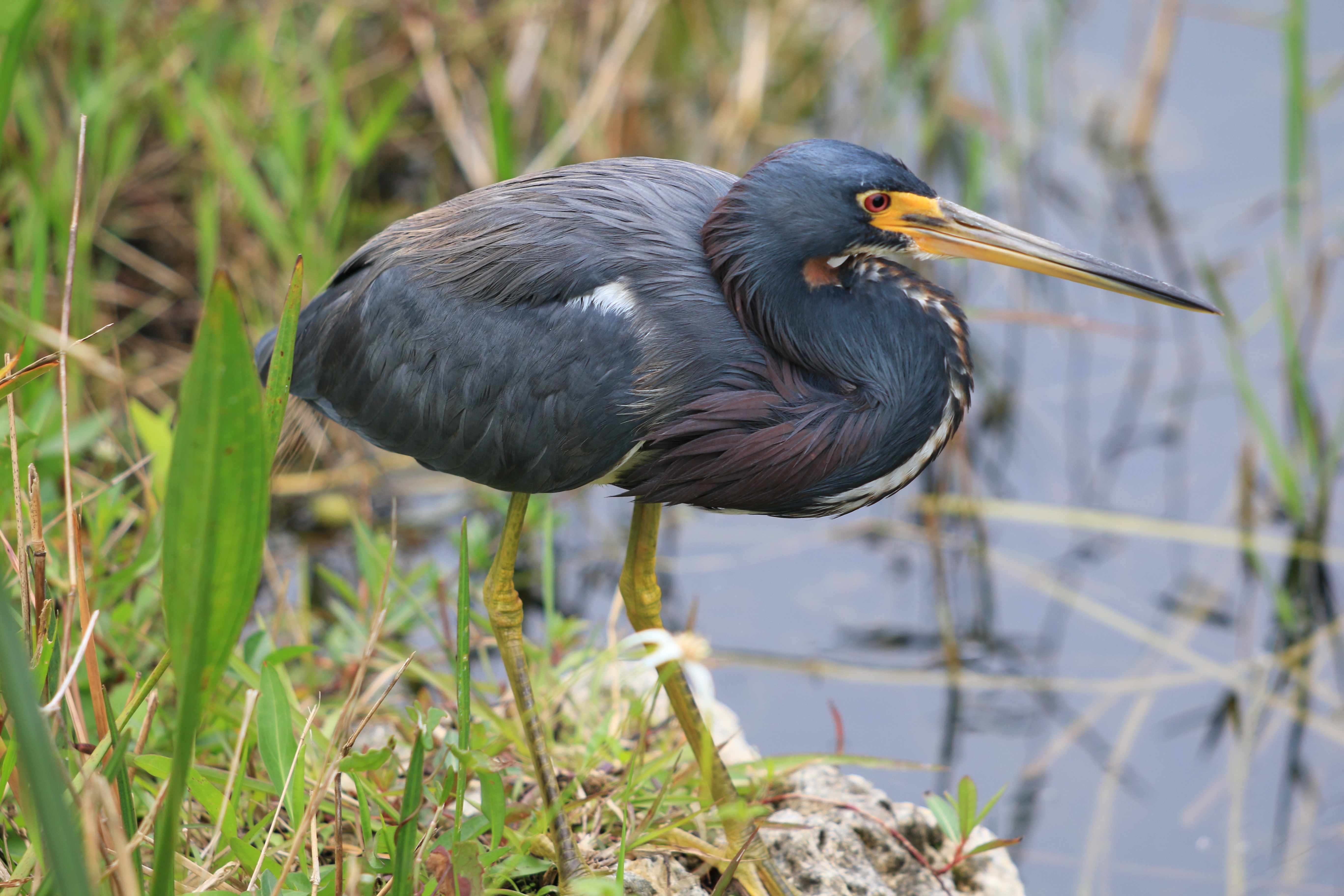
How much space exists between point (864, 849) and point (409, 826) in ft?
3.65

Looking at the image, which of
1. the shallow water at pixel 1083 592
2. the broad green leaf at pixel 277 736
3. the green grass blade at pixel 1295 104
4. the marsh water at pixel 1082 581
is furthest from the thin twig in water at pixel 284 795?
the green grass blade at pixel 1295 104

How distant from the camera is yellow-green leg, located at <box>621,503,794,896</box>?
2.40 meters

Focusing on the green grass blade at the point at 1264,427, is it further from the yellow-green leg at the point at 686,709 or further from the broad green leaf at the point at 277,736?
the broad green leaf at the point at 277,736

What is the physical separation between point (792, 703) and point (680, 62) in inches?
131

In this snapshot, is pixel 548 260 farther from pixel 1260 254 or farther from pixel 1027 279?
pixel 1260 254

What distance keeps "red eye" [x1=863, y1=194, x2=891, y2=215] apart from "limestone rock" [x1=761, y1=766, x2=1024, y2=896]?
1.12m

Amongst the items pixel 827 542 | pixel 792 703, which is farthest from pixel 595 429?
pixel 827 542

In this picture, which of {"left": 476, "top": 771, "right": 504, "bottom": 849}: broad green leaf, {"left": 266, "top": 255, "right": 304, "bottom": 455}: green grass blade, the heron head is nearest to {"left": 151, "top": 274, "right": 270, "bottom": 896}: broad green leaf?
{"left": 266, "top": 255, "right": 304, "bottom": 455}: green grass blade

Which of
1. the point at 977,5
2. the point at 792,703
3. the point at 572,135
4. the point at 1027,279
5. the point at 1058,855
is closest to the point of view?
the point at 1058,855

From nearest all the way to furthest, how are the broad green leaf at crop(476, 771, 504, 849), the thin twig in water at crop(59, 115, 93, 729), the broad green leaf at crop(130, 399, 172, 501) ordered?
1. the thin twig in water at crop(59, 115, 93, 729)
2. the broad green leaf at crop(476, 771, 504, 849)
3. the broad green leaf at crop(130, 399, 172, 501)

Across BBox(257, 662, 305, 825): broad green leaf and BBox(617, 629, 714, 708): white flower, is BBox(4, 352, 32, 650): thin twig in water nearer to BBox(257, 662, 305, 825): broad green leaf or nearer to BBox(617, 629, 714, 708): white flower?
BBox(257, 662, 305, 825): broad green leaf

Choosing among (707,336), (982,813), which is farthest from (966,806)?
(707,336)

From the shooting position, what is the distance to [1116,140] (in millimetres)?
5770

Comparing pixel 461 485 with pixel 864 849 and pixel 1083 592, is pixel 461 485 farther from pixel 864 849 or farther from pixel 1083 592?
pixel 864 849
